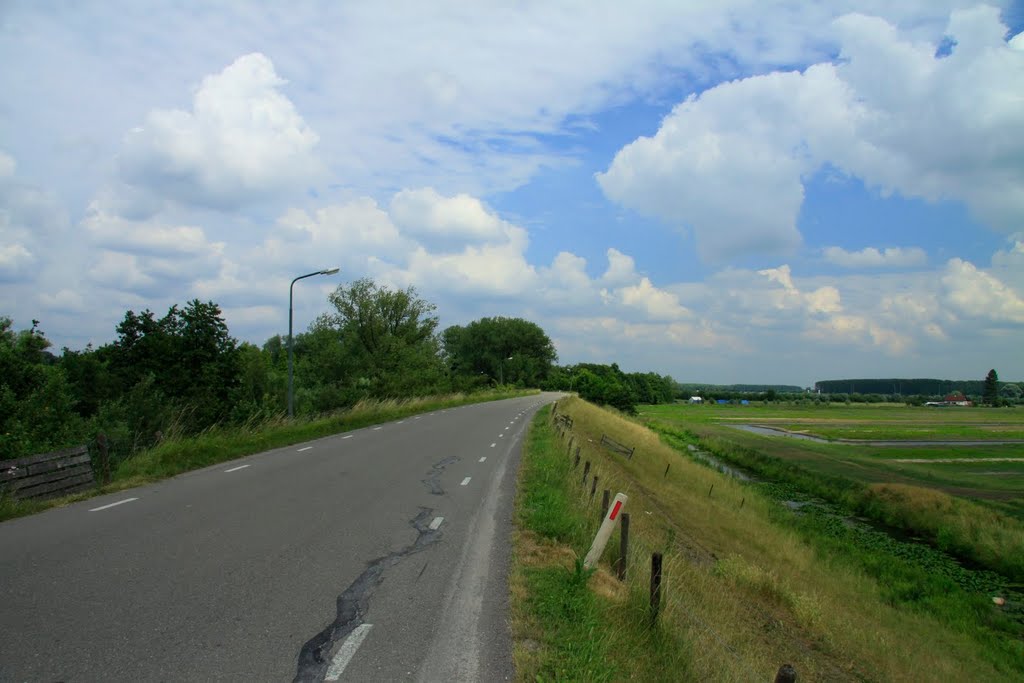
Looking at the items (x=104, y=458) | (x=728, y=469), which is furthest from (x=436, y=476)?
(x=728, y=469)

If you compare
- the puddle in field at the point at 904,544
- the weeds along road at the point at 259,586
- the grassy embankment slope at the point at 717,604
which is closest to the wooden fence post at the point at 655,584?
the grassy embankment slope at the point at 717,604

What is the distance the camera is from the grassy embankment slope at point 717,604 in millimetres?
5711

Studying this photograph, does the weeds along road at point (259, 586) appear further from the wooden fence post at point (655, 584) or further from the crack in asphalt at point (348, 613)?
the wooden fence post at point (655, 584)

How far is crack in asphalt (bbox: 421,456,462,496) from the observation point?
42.5 ft

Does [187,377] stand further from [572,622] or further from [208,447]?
[572,622]

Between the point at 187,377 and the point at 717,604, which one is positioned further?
the point at 187,377

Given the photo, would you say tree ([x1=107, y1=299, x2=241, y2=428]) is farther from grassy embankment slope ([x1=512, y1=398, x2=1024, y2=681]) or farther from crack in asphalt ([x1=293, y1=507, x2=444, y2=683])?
crack in asphalt ([x1=293, y1=507, x2=444, y2=683])

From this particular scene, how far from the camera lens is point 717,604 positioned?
32.2ft

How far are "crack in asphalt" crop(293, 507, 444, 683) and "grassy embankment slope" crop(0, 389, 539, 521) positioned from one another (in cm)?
621

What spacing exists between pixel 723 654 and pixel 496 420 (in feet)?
98.3

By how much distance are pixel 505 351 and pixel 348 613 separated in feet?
400

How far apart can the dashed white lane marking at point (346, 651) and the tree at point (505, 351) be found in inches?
4611

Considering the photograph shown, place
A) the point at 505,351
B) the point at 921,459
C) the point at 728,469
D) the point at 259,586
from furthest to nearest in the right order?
the point at 505,351, the point at 921,459, the point at 728,469, the point at 259,586

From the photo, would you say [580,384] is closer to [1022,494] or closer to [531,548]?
[1022,494]
